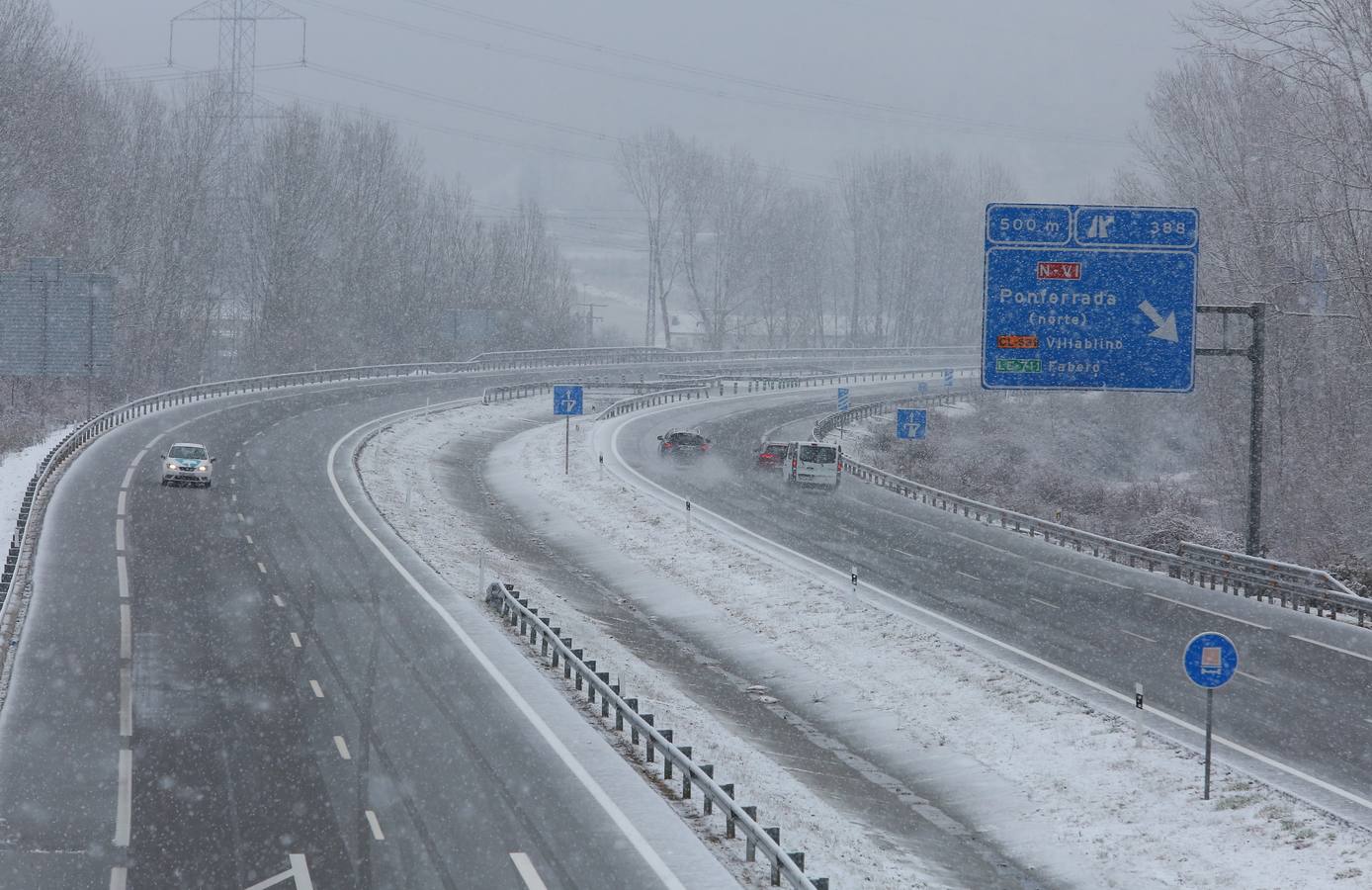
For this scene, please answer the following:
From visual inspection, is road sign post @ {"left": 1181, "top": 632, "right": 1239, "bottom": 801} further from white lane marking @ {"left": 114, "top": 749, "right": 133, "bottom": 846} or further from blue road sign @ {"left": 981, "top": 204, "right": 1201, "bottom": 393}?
white lane marking @ {"left": 114, "top": 749, "right": 133, "bottom": 846}

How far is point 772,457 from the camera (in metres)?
61.7

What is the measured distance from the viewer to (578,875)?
15.0m

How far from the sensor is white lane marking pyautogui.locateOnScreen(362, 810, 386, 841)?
16.0 meters

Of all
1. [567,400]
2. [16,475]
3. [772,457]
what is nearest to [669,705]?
[16,475]

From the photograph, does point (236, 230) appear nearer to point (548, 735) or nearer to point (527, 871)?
point (548, 735)

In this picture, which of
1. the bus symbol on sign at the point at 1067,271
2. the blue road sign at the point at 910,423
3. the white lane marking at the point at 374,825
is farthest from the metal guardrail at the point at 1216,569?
the white lane marking at the point at 374,825

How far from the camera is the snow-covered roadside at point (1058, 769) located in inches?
709

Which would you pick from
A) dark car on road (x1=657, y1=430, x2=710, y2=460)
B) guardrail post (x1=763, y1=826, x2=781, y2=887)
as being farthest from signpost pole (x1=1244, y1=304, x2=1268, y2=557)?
dark car on road (x1=657, y1=430, x2=710, y2=460)

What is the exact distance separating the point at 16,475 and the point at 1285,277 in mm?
43307

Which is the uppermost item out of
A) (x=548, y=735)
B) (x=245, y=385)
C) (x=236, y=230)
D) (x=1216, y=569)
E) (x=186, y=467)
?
(x=236, y=230)

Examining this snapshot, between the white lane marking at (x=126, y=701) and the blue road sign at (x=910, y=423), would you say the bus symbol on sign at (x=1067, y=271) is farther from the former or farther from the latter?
the blue road sign at (x=910, y=423)

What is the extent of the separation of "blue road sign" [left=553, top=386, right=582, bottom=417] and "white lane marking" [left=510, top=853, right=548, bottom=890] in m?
40.2

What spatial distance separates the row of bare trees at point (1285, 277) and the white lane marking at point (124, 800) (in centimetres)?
3343

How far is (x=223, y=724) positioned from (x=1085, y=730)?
13613 millimetres
